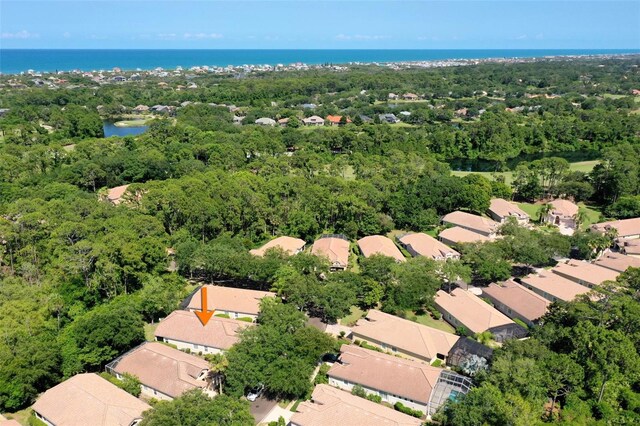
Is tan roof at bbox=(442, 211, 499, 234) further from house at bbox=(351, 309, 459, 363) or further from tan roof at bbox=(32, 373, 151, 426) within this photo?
tan roof at bbox=(32, 373, 151, 426)

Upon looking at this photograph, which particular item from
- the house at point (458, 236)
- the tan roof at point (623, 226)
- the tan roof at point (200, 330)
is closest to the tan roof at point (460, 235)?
the house at point (458, 236)

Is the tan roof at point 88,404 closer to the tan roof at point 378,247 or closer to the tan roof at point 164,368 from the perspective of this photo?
the tan roof at point 164,368

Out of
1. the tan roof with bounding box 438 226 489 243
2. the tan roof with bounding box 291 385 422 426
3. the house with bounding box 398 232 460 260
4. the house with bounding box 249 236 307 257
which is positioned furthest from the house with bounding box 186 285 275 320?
the tan roof with bounding box 438 226 489 243

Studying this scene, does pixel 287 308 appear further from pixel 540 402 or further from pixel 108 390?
pixel 540 402

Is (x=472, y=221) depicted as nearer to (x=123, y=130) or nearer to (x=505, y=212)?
(x=505, y=212)

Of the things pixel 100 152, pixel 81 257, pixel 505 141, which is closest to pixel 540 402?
pixel 81 257

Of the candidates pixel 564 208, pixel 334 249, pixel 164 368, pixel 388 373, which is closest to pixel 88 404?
pixel 164 368
